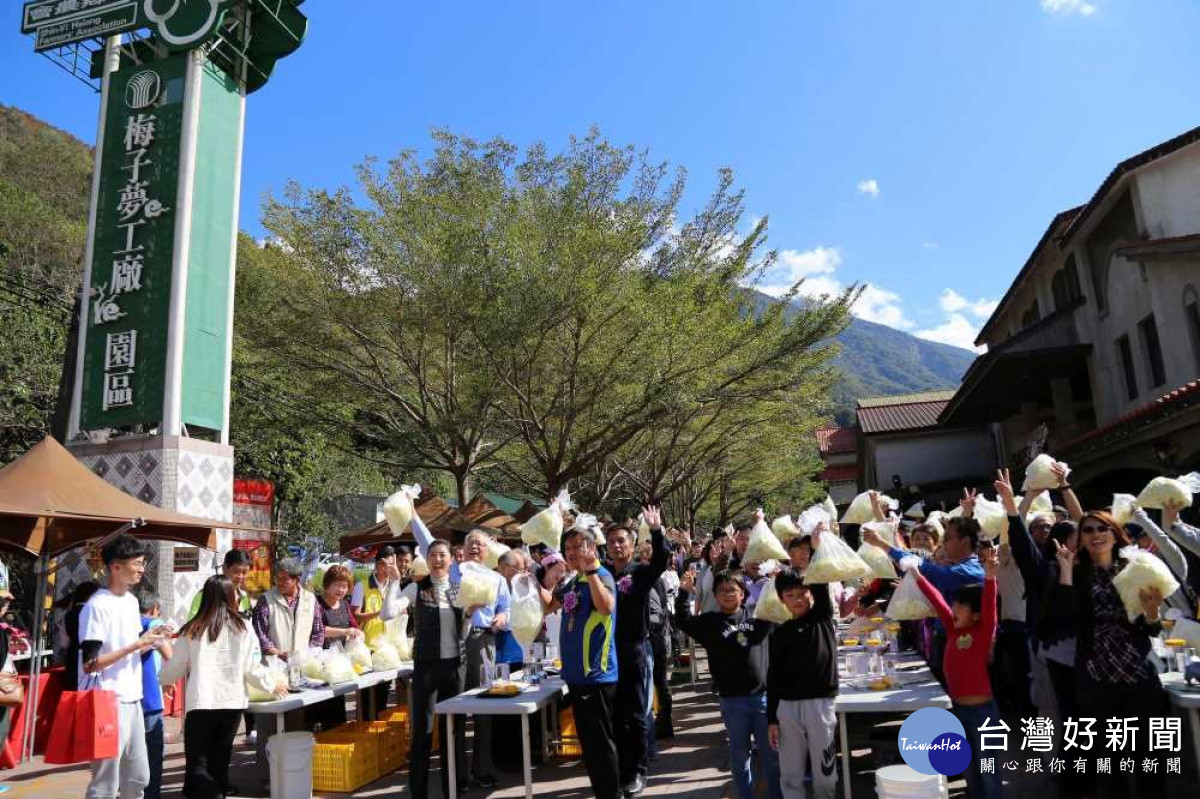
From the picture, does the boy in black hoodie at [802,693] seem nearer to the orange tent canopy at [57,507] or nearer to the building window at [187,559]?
the orange tent canopy at [57,507]

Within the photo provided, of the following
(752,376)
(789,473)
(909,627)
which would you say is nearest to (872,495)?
(909,627)

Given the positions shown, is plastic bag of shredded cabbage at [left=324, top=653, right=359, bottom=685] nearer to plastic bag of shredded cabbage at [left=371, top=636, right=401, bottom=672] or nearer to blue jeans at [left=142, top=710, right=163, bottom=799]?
plastic bag of shredded cabbage at [left=371, top=636, right=401, bottom=672]

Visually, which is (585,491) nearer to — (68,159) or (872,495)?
(872,495)

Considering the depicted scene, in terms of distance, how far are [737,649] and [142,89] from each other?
550 inches

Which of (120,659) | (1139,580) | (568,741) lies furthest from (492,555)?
(1139,580)

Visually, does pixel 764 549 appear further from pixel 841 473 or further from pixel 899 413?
pixel 841 473

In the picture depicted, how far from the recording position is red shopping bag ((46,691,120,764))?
473 centimetres

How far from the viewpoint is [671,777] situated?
22.7 feet

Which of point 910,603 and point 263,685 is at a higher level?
point 910,603

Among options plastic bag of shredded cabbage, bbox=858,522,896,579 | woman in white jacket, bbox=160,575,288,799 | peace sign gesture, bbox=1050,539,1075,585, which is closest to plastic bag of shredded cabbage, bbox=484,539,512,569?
woman in white jacket, bbox=160,575,288,799

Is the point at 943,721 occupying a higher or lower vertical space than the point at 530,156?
lower

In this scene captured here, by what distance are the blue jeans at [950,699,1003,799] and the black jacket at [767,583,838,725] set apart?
2.79ft

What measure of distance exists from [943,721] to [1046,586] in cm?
153

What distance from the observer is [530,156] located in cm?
1725
